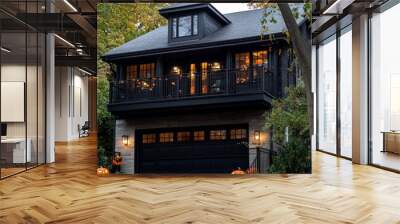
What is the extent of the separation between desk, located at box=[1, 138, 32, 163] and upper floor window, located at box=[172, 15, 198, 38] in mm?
3218

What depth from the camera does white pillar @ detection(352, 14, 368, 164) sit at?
763 cm

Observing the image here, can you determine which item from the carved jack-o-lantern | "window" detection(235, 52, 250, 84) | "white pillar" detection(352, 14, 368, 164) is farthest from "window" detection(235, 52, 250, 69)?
"white pillar" detection(352, 14, 368, 164)

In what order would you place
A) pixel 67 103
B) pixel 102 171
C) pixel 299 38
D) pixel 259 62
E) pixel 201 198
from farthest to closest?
pixel 67 103
pixel 102 171
pixel 259 62
pixel 201 198
pixel 299 38

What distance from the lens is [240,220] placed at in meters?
3.62

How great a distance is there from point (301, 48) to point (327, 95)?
651 centimetres

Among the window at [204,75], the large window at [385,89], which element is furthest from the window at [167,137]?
the large window at [385,89]

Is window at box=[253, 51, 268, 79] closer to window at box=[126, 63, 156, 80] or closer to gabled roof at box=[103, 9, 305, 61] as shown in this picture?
gabled roof at box=[103, 9, 305, 61]

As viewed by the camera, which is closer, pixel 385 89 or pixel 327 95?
pixel 385 89

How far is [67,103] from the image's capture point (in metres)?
15.2

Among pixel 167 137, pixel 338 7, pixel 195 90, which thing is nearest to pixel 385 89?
pixel 338 7

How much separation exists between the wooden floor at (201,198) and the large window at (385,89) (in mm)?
588

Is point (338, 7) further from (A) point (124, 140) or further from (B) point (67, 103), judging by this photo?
(B) point (67, 103)

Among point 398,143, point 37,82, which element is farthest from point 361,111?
point 37,82

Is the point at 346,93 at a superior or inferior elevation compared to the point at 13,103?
superior
